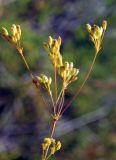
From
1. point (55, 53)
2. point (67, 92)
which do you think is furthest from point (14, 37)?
point (67, 92)

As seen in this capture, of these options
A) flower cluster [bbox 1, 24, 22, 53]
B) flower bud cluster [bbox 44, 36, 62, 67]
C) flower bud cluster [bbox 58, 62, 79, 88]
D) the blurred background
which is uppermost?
flower cluster [bbox 1, 24, 22, 53]

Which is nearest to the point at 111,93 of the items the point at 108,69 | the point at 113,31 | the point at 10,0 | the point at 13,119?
the point at 108,69

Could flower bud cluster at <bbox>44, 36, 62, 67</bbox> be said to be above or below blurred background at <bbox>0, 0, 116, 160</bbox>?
above

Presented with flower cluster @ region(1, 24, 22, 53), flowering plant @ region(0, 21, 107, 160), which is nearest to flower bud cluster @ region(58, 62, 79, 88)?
flowering plant @ region(0, 21, 107, 160)

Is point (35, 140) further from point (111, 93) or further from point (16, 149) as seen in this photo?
point (111, 93)

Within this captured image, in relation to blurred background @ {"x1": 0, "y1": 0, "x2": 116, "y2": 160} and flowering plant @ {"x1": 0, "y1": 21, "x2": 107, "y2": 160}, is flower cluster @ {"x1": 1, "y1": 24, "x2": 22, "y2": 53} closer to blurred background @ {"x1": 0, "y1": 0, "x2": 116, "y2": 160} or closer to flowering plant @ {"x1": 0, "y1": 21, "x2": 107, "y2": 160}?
flowering plant @ {"x1": 0, "y1": 21, "x2": 107, "y2": 160}

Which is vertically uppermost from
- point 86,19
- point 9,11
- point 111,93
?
point 9,11

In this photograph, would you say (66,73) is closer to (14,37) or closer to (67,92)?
(14,37)

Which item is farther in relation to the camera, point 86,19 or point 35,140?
point 86,19
